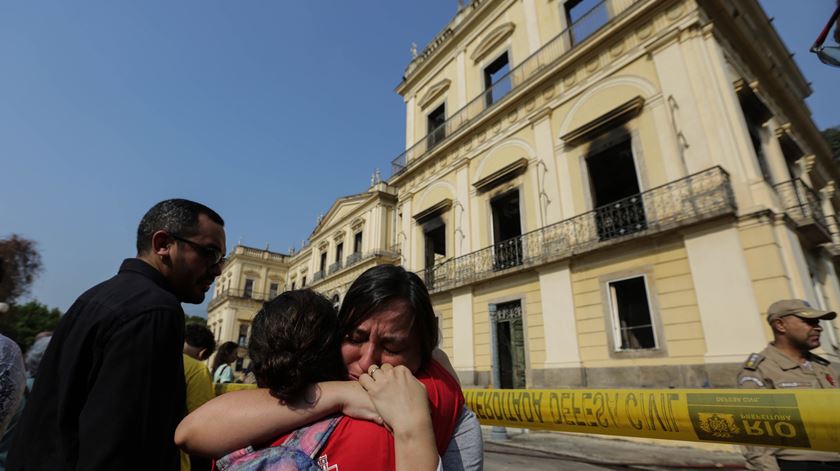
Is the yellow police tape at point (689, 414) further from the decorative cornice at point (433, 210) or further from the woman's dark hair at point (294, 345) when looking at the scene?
the decorative cornice at point (433, 210)

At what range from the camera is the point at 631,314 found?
7789 mm

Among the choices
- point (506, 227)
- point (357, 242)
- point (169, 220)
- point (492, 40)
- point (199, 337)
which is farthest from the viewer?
point (357, 242)

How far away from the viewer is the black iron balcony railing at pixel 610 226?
658 centimetres

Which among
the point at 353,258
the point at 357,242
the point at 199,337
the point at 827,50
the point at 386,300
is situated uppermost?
the point at 357,242

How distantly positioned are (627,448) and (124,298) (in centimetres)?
747

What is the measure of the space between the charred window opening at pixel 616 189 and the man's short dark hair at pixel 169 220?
25.7 ft

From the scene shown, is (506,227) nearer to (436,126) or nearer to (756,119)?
(436,126)

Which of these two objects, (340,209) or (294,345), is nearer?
(294,345)

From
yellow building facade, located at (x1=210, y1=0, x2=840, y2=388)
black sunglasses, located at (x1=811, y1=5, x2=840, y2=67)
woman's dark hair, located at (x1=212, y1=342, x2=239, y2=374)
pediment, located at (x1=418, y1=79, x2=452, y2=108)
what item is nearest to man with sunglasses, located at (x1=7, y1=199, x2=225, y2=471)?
black sunglasses, located at (x1=811, y1=5, x2=840, y2=67)

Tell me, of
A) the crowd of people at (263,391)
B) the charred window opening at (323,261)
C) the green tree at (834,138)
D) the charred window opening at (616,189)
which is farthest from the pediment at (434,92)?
the green tree at (834,138)

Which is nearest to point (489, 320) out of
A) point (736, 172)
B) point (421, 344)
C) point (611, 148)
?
point (611, 148)

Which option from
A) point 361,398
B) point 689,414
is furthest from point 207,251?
point 689,414

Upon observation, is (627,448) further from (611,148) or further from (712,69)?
(712,69)

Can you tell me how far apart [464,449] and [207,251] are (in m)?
1.37
